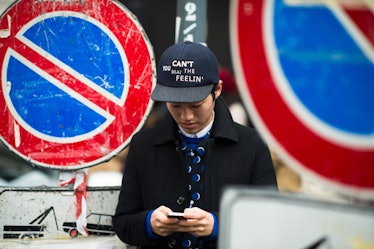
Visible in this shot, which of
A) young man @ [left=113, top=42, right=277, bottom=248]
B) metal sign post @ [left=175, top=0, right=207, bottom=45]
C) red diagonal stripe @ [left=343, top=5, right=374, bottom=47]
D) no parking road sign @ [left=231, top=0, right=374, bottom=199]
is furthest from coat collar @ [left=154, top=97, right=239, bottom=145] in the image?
red diagonal stripe @ [left=343, top=5, right=374, bottom=47]

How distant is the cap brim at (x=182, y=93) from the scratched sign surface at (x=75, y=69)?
0.44 metres

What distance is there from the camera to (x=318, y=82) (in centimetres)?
291

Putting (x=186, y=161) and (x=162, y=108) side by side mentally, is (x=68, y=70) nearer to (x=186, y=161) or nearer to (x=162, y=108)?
(x=162, y=108)

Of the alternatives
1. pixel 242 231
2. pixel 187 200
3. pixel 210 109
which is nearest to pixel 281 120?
pixel 210 109

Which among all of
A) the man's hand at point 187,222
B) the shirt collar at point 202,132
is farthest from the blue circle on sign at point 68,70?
the man's hand at point 187,222

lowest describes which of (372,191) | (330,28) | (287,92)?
(372,191)

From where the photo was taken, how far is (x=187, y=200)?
3145 mm

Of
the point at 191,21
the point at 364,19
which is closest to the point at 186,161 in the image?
the point at 191,21

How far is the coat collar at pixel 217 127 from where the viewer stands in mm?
3133

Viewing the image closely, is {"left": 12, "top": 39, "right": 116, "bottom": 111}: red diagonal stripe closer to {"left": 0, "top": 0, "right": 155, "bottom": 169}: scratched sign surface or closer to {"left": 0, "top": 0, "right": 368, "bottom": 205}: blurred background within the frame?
{"left": 0, "top": 0, "right": 155, "bottom": 169}: scratched sign surface

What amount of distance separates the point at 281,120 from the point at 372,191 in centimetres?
44

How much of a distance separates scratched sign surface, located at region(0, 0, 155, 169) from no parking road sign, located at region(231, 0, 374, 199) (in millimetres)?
608

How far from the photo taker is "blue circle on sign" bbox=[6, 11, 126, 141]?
343cm

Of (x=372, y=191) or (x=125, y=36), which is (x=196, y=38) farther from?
(x=372, y=191)
